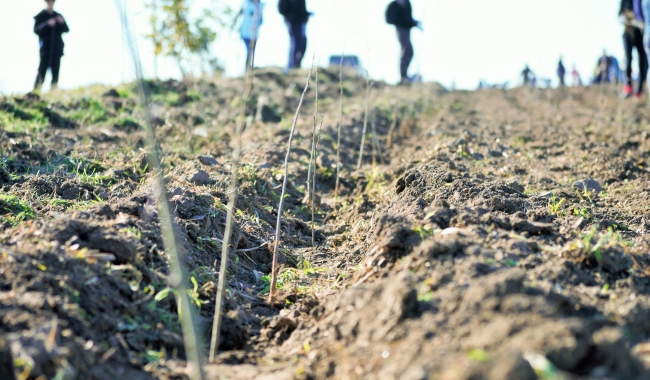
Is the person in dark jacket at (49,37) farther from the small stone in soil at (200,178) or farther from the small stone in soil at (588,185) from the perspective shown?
the small stone in soil at (588,185)

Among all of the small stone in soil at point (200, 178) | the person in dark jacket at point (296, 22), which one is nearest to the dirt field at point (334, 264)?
the small stone in soil at point (200, 178)

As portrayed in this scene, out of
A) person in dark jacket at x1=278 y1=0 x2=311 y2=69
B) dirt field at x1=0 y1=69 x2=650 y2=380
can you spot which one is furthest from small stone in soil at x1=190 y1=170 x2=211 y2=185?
person in dark jacket at x1=278 y1=0 x2=311 y2=69

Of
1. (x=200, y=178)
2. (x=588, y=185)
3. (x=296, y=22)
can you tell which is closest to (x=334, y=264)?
(x=200, y=178)

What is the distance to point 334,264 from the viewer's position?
3.80 meters

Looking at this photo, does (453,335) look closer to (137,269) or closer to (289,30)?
(137,269)

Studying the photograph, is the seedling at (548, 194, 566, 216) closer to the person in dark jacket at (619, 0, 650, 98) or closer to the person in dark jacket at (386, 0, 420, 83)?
the person in dark jacket at (619, 0, 650, 98)

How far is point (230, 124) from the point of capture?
8227mm

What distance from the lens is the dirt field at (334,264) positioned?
6.79ft

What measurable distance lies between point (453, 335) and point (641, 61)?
8470mm

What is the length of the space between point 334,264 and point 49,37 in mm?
7202

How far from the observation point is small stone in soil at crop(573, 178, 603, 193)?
4.95 meters

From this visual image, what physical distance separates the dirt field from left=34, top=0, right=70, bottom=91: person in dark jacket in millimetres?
3271

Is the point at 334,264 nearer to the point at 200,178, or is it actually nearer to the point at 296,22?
the point at 200,178

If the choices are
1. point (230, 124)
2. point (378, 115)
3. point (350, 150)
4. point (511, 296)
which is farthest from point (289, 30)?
point (511, 296)
